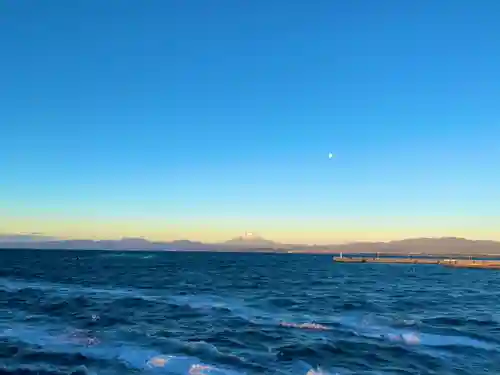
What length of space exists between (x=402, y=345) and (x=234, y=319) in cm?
1245

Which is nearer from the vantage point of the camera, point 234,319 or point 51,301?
point 234,319

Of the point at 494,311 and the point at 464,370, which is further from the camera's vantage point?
the point at 494,311

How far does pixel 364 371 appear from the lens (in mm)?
18359

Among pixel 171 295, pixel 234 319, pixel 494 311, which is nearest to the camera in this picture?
pixel 234 319

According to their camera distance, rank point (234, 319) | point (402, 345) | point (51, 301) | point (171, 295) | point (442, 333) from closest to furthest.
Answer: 1. point (402, 345)
2. point (442, 333)
3. point (234, 319)
4. point (51, 301)
5. point (171, 295)

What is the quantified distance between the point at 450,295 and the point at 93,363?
149 feet

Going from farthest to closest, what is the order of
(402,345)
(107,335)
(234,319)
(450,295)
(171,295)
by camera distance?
(450,295)
(171,295)
(234,319)
(107,335)
(402,345)

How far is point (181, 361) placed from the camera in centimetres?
1941

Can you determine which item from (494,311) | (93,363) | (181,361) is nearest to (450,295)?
(494,311)

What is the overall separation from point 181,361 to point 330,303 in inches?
919

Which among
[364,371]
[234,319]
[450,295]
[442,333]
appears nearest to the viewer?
[364,371]

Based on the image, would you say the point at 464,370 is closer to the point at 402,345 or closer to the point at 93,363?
the point at 402,345

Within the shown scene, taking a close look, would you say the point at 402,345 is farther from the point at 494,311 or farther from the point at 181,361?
the point at 494,311

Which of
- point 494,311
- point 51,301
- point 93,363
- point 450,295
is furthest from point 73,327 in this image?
point 450,295
